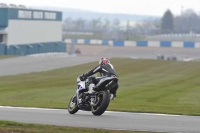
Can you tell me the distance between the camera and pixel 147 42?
113438 millimetres

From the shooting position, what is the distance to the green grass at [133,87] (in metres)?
20.7

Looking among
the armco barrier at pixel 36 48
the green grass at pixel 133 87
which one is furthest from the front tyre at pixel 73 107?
the armco barrier at pixel 36 48

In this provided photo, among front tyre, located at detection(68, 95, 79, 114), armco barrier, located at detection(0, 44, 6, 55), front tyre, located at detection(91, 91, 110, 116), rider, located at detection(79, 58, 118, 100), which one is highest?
rider, located at detection(79, 58, 118, 100)

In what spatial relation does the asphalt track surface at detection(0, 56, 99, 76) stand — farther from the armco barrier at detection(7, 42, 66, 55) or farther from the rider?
the rider

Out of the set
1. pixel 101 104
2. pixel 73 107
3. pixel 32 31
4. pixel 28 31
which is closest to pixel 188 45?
pixel 32 31

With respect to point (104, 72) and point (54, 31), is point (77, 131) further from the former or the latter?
point (54, 31)

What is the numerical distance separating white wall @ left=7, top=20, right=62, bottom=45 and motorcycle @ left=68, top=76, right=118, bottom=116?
2630 inches

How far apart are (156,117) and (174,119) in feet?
2.06

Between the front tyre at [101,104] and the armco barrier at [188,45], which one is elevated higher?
the front tyre at [101,104]

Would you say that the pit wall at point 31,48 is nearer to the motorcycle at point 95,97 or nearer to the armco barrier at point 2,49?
the armco barrier at point 2,49

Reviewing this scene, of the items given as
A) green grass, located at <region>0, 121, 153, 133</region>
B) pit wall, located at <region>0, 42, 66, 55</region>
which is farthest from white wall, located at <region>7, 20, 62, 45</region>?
green grass, located at <region>0, 121, 153, 133</region>

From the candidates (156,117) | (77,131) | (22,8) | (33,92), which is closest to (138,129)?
(77,131)

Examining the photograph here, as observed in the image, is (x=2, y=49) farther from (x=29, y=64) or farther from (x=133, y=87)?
(x=133, y=87)

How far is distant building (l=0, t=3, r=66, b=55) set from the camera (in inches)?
3214
